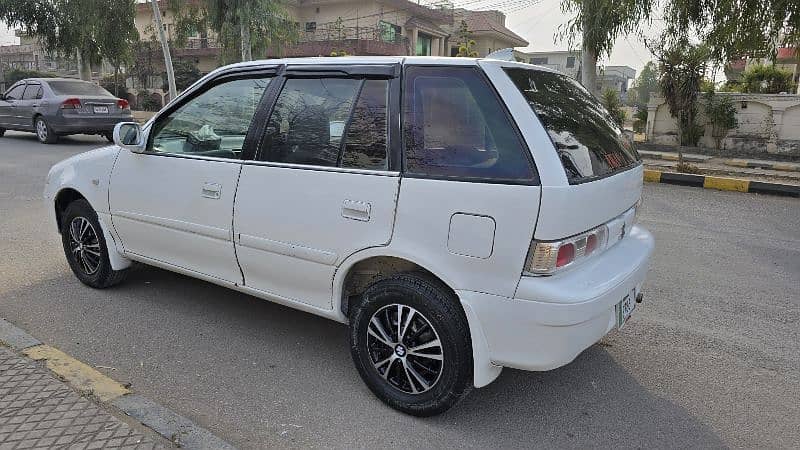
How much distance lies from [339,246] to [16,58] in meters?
79.1

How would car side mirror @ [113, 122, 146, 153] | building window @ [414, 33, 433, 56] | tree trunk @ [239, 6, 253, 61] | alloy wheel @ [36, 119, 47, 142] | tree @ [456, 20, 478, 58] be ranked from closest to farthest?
car side mirror @ [113, 122, 146, 153] < tree @ [456, 20, 478, 58] < alloy wheel @ [36, 119, 47, 142] < tree trunk @ [239, 6, 253, 61] < building window @ [414, 33, 433, 56]

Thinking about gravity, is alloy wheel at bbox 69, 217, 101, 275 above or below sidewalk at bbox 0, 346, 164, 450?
above

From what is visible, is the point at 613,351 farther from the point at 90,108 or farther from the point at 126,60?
the point at 126,60

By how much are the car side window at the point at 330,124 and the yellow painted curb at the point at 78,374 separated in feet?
4.66

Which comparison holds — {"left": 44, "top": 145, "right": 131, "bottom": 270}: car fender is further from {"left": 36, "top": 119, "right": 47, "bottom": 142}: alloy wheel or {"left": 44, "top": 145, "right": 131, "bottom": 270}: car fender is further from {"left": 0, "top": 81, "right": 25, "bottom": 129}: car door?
{"left": 0, "top": 81, "right": 25, "bottom": 129}: car door

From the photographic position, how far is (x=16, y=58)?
218 ft

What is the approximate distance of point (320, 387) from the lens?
3137 millimetres

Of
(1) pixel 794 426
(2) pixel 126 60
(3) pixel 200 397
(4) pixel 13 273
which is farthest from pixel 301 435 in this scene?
(2) pixel 126 60

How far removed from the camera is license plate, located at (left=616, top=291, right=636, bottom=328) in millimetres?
2818

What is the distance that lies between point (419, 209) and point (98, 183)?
2647mm

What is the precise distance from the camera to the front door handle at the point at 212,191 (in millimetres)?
3400

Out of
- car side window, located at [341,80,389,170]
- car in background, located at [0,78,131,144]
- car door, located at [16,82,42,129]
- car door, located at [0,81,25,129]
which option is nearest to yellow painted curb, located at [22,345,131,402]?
car side window, located at [341,80,389,170]

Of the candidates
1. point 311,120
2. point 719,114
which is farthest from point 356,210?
point 719,114

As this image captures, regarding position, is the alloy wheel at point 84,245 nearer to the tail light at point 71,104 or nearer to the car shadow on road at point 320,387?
the car shadow on road at point 320,387
